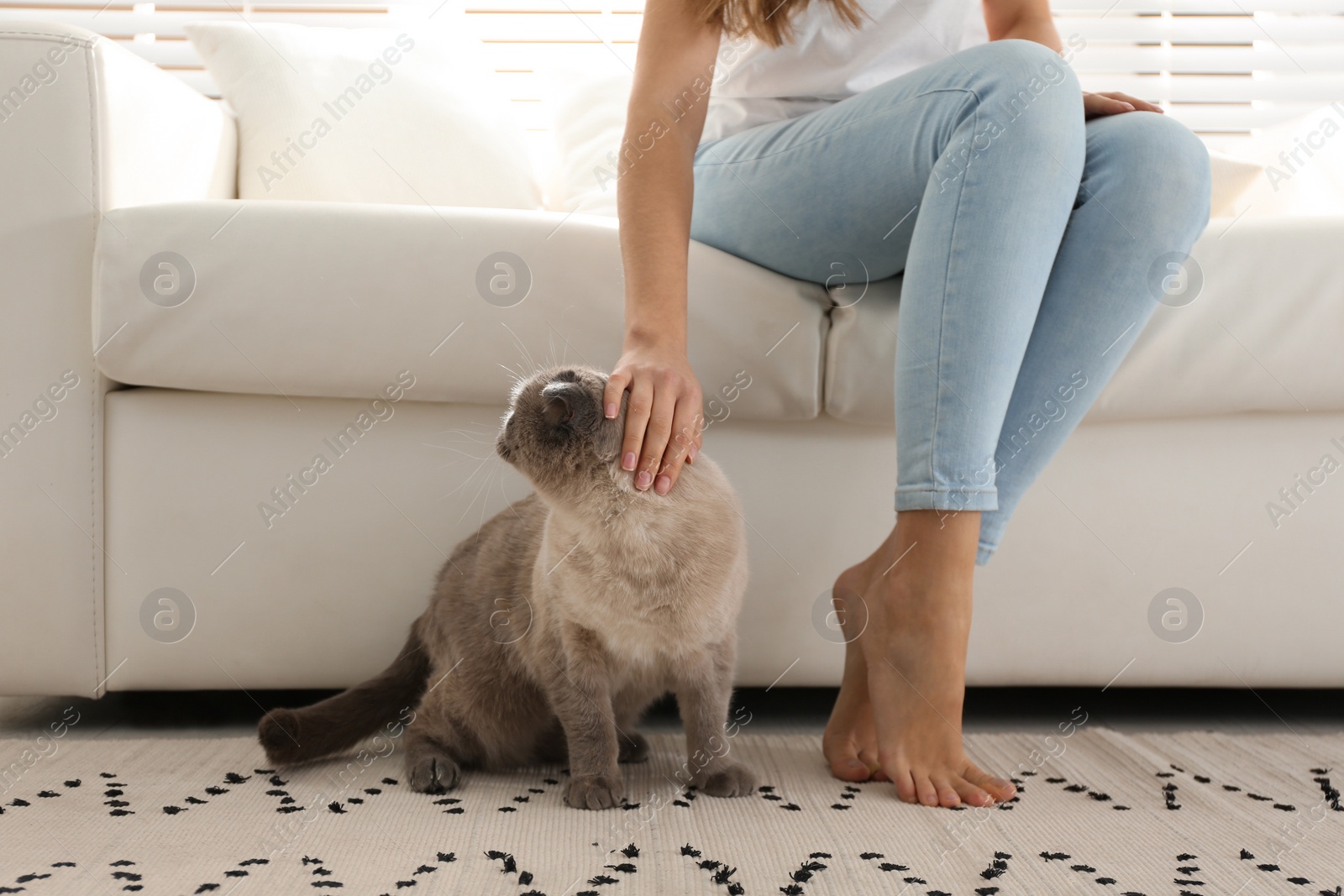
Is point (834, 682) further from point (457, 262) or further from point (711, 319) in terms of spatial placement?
point (457, 262)

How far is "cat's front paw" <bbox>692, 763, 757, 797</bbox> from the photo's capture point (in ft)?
3.66

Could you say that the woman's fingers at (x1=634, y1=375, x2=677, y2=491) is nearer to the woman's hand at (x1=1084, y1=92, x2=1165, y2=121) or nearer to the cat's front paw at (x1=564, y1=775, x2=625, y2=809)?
the cat's front paw at (x1=564, y1=775, x2=625, y2=809)

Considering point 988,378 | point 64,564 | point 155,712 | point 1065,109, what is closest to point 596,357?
point 988,378

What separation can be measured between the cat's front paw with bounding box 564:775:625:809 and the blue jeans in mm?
434

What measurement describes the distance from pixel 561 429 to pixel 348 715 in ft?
1.48

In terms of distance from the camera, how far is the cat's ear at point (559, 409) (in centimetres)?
106

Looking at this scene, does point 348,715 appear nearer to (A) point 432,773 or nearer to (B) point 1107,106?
(A) point 432,773

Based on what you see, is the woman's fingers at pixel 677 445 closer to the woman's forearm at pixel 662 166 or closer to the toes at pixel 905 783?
the woman's forearm at pixel 662 166

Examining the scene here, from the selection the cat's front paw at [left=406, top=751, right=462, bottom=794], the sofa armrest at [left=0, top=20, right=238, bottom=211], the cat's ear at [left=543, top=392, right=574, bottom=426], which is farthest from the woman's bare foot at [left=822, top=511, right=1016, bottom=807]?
the sofa armrest at [left=0, top=20, right=238, bottom=211]

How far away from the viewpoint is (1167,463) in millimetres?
1452

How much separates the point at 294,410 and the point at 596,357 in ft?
1.38

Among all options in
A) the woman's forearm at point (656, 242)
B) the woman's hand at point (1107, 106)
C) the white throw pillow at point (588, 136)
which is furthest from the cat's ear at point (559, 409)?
the white throw pillow at point (588, 136)

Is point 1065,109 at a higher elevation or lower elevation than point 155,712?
higher

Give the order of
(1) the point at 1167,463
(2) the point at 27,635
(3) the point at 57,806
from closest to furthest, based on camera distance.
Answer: (3) the point at 57,806
(2) the point at 27,635
(1) the point at 1167,463
